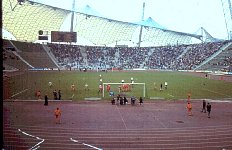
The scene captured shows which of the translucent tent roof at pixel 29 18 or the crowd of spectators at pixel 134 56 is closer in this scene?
the translucent tent roof at pixel 29 18

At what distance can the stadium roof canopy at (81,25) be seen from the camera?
95.5 metres

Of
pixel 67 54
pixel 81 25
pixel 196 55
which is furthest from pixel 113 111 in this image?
pixel 81 25

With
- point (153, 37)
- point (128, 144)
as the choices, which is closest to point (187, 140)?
point (128, 144)

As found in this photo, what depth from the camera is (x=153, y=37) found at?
137250 mm

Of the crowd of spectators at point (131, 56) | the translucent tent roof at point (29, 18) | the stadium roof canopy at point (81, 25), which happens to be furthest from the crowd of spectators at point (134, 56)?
the stadium roof canopy at point (81, 25)

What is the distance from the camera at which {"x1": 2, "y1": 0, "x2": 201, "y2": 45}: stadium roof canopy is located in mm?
95500

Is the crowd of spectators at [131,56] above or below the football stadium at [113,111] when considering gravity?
above

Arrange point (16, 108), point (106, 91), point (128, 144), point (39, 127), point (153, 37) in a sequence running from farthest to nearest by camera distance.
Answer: point (153, 37) < point (106, 91) < point (16, 108) < point (39, 127) < point (128, 144)

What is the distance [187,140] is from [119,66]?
9321cm

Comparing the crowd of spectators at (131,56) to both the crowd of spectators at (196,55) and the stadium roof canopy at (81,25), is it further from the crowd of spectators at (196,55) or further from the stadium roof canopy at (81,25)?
the stadium roof canopy at (81,25)

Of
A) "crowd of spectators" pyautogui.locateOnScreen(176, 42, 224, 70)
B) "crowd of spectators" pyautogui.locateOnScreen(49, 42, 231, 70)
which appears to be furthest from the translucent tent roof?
"crowd of spectators" pyautogui.locateOnScreen(176, 42, 224, 70)

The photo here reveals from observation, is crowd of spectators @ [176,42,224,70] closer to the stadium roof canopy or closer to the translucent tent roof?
the stadium roof canopy

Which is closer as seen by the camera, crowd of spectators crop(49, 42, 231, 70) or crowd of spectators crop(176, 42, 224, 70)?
crowd of spectators crop(176, 42, 224, 70)

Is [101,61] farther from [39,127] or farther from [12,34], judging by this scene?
[39,127]
